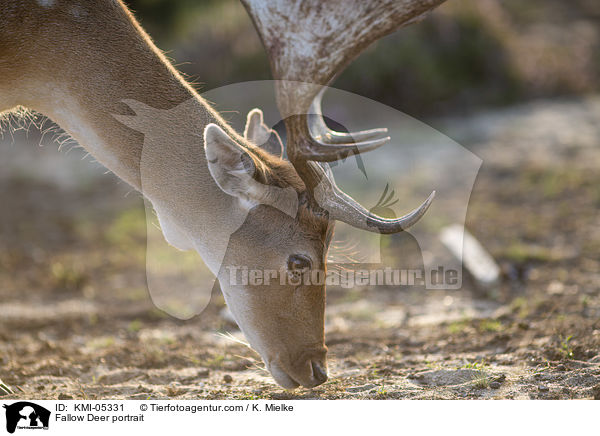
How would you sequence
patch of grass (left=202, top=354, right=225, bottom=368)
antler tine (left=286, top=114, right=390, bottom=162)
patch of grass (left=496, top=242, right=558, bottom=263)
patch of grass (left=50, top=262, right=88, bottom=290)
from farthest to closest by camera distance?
patch of grass (left=50, top=262, right=88, bottom=290) → patch of grass (left=496, top=242, right=558, bottom=263) → patch of grass (left=202, top=354, right=225, bottom=368) → antler tine (left=286, top=114, right=390, bottom=162)

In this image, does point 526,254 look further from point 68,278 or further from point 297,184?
point 68,278

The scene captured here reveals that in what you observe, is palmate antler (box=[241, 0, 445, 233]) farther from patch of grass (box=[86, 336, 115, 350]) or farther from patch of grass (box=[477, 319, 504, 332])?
patch of grass (box=[86, 336, 115, 350])

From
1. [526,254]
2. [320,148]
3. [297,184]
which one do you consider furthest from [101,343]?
[526,254]

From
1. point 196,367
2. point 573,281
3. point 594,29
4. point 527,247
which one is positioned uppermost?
point 594,29

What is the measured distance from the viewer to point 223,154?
386 centimetres

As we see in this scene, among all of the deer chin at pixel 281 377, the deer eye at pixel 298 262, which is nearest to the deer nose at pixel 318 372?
the deer chin at pixel 281 377

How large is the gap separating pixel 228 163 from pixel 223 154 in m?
0.08

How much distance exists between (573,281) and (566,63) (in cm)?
1025

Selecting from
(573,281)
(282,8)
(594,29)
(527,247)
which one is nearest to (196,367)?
(282,8)

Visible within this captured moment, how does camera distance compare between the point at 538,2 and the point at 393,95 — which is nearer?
the point at 393,95

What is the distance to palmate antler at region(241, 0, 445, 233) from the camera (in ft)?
12.5

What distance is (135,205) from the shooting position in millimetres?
10461

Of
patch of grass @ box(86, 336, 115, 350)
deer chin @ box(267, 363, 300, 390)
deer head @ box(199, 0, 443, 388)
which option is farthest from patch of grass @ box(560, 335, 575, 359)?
patch of grass @ box(86, 336, 115, 350)

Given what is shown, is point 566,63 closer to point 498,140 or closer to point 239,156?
point 498,140
